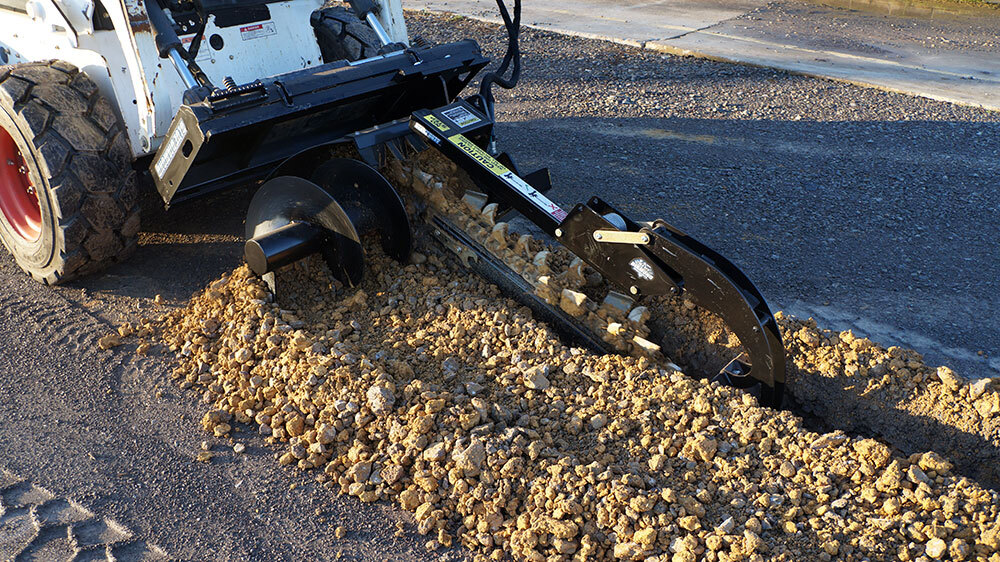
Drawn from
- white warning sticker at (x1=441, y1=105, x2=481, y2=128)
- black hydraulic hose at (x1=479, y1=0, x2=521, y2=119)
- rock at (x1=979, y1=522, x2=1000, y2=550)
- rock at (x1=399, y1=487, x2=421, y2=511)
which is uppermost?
black hydraulic hose at (x1=479, y1=0, x2=521, y2=119)

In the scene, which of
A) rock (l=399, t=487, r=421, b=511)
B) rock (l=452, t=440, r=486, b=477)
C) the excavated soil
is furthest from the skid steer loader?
rock (l=399, t=487, r=421, b=511)

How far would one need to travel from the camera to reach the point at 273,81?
3930 millimetres

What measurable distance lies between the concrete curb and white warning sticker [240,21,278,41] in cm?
586

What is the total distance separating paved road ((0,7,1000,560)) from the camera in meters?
3.15

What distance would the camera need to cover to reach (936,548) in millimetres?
2633

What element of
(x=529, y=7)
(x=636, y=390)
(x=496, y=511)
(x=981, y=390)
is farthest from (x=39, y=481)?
(x=529, y=7)

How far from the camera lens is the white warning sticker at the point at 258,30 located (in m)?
4.57

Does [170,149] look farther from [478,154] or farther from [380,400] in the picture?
[380,400]

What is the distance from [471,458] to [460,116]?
6.00 feet

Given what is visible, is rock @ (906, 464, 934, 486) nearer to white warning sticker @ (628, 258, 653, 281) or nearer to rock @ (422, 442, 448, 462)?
white warning sticker @ (628, 258, 653, 281)

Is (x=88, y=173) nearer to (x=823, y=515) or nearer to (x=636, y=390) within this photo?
(x=636, y=390)

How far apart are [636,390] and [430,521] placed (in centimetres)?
98

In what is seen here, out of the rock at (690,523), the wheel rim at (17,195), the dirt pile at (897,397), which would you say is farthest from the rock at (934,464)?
the wheel rim at (17,195)

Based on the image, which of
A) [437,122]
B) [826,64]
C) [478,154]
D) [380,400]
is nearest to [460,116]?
[437,122]
